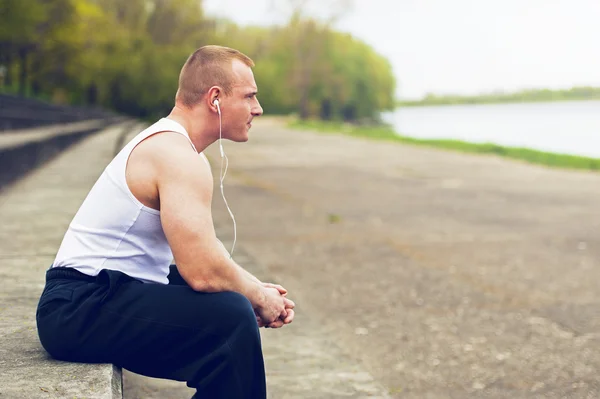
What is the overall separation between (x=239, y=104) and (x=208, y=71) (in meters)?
0.14

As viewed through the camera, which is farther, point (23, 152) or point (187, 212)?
point (23, 152)

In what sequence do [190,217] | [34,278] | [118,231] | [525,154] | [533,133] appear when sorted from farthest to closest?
[533,133], [525,154], [34,278], [118,231], [190,217]

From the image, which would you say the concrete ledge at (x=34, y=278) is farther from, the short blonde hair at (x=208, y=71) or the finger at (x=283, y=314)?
the short blonde hair at (x=208, y=71)

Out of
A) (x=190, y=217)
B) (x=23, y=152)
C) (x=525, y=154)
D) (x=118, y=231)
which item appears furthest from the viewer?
(x=525, y=154)

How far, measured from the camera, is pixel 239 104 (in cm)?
254

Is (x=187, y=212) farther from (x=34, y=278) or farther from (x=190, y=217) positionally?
(x=34, y=278)

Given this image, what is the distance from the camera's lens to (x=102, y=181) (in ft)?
8.18

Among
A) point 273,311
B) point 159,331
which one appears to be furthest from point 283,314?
point 159,331

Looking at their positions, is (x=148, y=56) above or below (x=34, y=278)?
above

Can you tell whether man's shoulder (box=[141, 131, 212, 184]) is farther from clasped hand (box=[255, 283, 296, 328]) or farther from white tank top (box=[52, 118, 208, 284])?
clasped hand (box=[255, 283, 296, 328])

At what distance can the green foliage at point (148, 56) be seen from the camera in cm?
3098

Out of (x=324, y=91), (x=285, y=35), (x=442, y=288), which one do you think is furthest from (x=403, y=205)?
(x=324, y=91)

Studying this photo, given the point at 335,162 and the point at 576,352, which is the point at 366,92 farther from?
the point at 576,352

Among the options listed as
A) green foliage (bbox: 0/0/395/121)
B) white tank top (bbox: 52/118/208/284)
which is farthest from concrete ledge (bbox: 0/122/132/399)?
green foliage (bbox: 0/0/395/121)
